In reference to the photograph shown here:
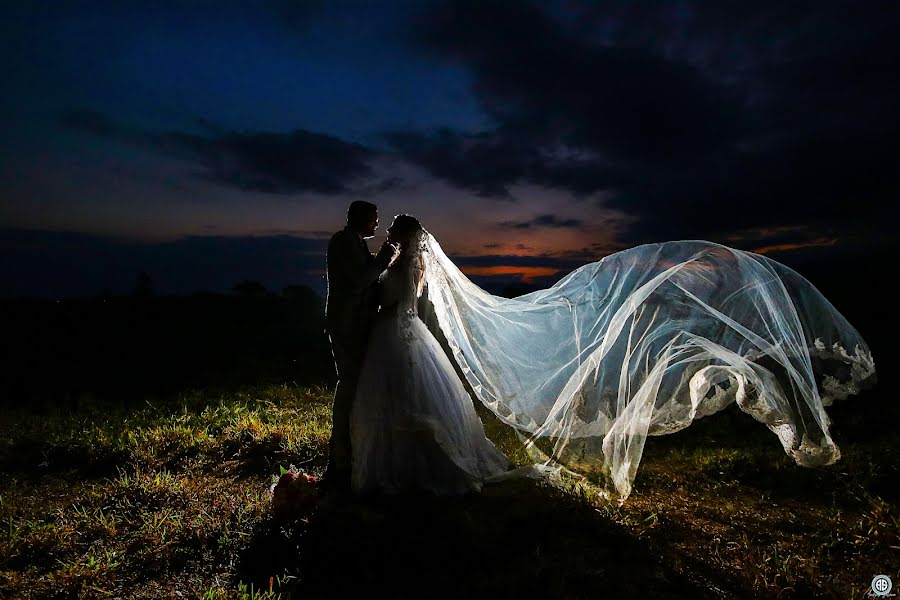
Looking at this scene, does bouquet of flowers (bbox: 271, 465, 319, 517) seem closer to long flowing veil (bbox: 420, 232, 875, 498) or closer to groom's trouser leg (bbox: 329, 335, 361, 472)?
groom's trouser leg (bbox: 329, 335, 361, 472)

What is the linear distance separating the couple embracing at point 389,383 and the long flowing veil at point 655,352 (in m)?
0.53

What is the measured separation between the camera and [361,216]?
16.6 ft

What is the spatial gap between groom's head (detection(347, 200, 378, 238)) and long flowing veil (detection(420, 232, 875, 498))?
614mm

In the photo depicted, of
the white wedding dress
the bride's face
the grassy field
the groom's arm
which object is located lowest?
the grassy field

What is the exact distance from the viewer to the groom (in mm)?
4949

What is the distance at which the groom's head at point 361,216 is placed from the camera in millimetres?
5055

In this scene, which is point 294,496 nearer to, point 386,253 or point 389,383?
point 389,383

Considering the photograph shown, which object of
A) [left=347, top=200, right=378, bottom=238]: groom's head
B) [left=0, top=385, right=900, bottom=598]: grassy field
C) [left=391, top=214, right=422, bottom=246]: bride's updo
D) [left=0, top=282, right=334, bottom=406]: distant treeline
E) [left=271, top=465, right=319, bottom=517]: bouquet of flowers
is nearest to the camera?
[left=0, top=385, right=900, bottom=598]: grassy field

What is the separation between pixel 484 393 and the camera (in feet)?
18.9

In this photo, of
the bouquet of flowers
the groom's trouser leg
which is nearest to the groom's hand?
the groom's trouser leg

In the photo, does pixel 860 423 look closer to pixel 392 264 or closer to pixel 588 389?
pixel 588 389

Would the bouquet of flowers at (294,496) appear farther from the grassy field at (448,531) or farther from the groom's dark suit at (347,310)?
the groom's dark suit at (347,310)

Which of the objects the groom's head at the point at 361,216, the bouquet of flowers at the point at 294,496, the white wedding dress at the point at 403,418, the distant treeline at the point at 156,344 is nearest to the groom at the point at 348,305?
the groom's head at the point at 361,216

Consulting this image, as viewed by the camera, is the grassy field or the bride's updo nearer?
the grassy field
